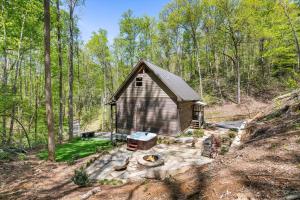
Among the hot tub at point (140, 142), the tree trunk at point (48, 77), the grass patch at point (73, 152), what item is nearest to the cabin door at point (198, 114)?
the hot tub at point (140, 142)

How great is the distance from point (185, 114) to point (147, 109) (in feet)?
12.5

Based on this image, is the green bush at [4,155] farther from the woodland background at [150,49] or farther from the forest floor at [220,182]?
the woodland background at [150,49]

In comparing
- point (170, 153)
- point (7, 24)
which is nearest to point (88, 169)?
point (170, 153)

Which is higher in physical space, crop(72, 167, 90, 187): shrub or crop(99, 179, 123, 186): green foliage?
crop(72, 167, 90, 187): shrub

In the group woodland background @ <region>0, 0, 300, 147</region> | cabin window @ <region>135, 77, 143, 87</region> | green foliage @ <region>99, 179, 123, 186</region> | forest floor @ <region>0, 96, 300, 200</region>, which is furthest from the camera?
woodland background @ <region>0, 0, 300, 147</region>

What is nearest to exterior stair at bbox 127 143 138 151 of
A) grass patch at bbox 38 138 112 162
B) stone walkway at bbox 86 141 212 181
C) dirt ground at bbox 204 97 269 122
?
stone walkway at bbox 86 141 212 181

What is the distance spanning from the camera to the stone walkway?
7.75m

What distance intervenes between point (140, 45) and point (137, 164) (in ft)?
95.0

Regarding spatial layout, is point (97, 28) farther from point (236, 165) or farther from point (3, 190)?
point (236, 165)

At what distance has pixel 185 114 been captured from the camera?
19031 millimetres

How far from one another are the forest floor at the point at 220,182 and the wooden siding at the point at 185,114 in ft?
31.9

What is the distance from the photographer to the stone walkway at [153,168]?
7.75 meters

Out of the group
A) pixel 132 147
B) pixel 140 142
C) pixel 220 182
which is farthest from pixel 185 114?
pixel 220 182

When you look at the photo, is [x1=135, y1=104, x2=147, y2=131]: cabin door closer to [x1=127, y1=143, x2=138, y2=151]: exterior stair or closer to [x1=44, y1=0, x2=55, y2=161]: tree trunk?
[x1=127, y1=143, x2=138, y2=151]: exterior stair
